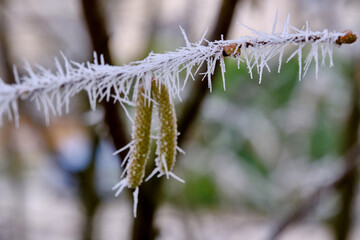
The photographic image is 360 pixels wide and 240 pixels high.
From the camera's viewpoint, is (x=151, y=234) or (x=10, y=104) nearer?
(x=10, y=104)

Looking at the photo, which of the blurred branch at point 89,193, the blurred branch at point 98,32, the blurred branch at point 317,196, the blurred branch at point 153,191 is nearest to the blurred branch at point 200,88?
the blurred branch at point 153,191

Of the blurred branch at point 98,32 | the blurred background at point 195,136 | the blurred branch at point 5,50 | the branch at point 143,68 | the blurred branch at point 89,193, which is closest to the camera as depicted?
the branch at point 143,68

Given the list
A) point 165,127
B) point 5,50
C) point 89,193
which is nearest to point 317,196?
point 89,193

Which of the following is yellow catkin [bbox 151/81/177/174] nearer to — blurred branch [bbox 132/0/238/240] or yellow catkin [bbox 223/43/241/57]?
yellow catkin [bbox 223/43/241/57]

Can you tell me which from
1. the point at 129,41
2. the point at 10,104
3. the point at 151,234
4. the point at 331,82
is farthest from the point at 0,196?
the point at 10,104

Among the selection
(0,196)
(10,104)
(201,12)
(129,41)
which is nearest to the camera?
(10,104)

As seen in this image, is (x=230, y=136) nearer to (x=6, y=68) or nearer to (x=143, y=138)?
(x=6, y=68)

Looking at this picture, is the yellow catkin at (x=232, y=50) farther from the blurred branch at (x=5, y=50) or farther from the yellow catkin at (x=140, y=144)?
the blurred branch at (x=5, y=50)
